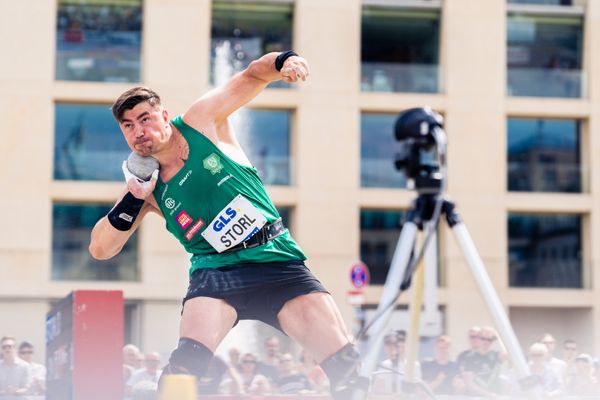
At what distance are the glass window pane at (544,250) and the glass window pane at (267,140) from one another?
5813 millimetres

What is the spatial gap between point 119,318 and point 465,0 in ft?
72.8

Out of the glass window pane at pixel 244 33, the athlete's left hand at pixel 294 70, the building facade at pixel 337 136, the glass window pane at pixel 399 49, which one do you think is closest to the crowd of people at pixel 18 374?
the athlete's left hand at pixel 294 70

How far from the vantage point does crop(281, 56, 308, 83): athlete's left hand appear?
18.4 ft

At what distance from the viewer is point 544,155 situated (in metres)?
29.5

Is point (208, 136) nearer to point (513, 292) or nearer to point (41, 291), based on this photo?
point (41, 291)

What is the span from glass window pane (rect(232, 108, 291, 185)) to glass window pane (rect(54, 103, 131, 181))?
2.84 m

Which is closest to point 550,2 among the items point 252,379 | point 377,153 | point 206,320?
point 377,153

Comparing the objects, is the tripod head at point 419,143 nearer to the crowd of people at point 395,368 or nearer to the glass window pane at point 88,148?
the crowd of people at point 395,368

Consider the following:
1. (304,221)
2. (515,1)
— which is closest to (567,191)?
(515,1)

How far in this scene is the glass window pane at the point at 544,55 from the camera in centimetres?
2934

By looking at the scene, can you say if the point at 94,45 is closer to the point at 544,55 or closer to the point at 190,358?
the point at 544,55

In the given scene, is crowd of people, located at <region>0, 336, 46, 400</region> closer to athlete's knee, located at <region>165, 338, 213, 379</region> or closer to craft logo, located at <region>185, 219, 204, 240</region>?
craft logo, located at <region>185, 219, 204, 240</region>

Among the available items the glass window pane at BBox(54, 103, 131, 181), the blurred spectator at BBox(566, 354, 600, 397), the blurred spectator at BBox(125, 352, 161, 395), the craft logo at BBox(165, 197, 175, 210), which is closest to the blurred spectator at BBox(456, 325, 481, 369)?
the blurred spectator at BBox(566, 354, 600, 397)

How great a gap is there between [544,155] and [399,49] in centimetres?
445
